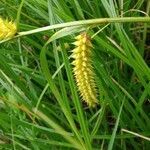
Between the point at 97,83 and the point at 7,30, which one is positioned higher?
the point at 7,30

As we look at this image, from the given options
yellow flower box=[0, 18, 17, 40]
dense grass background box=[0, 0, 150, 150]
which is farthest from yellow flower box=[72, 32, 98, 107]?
dense grass background box=[0, 0, 150, 150]

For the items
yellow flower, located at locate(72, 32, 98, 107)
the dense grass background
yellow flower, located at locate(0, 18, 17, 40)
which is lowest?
the dense grass background

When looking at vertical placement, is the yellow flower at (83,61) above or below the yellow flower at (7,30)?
below

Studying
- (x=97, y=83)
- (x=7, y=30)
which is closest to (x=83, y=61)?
(x=7, y=30)

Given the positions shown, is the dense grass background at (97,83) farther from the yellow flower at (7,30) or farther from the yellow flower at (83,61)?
the yellow flower at (7,30)

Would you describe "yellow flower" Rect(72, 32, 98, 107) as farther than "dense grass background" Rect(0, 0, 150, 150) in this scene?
No

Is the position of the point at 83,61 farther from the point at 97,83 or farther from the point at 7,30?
the point at 97,83

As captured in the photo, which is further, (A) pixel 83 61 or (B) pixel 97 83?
(B) pixel 97 83

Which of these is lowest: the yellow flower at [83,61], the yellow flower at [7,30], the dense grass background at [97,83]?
the dense grass background at [97,83]

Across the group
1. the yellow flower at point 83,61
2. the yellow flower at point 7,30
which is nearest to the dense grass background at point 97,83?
the yellow flower at point 83,61

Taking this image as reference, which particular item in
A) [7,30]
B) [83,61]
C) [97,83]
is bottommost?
[97,83]

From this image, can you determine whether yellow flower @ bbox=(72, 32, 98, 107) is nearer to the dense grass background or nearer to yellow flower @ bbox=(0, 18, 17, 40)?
yellow flower @ bbox=(0, 18, 17, 40)
